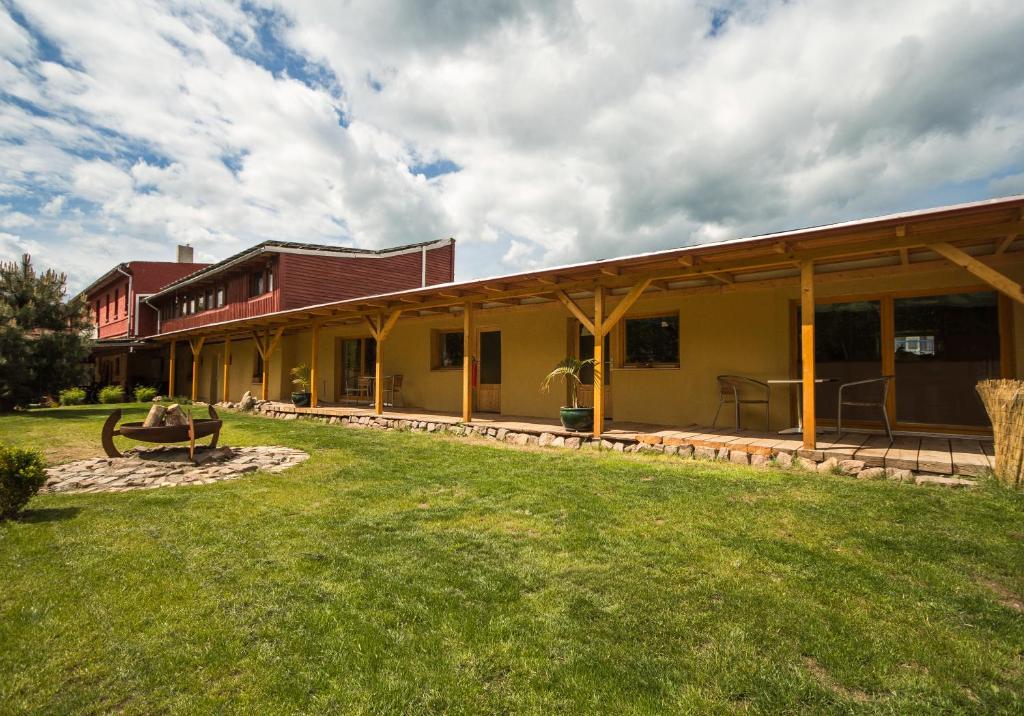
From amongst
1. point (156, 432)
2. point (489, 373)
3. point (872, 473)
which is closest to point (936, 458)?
point (872, 473)

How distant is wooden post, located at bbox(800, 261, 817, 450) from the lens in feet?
17.4

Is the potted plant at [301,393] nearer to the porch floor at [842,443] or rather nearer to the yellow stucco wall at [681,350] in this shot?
the yellow stucco wall at [681,350]

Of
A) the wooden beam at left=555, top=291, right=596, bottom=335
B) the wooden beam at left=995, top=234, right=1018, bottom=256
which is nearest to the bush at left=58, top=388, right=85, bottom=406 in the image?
the wooden beam at left=555, top=291, right=596, bottom=335

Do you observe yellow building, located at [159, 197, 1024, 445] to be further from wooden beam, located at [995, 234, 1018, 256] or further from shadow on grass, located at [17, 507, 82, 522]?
shadow on grass, located at [17, 507, 82, 522]

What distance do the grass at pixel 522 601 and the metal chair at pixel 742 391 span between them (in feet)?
9.22

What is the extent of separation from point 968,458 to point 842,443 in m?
1.16

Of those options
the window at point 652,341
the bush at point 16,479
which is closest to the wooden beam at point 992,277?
the window at point 652,341

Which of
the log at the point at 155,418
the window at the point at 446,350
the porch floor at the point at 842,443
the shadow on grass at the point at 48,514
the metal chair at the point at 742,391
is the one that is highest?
the window at the point at 446,350

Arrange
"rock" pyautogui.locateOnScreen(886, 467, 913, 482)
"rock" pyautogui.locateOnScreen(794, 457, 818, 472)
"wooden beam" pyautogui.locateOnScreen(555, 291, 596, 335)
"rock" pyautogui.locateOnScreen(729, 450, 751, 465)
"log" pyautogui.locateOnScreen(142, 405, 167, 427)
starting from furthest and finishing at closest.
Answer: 1. "wooden beam" pyautogui.locateOnScreen(555, 291, 596, 335)
2. "log" pyautogui.locateOnScreen(142, 405, 167, 427)
3. "rock" pyautogui.locateOnScreen(729, 450, 751, 465)
4. "rock" pyautogui.locateOnScreen(794, 457, 818, 472)
5. "rock" pyautogui.locateOnScreen(886, 467, 913, 482)

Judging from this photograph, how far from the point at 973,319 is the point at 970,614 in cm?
571

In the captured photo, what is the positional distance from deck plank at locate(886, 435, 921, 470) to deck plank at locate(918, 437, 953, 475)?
0.05 meters

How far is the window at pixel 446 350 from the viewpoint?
11742 millimetres

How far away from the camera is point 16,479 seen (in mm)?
3816

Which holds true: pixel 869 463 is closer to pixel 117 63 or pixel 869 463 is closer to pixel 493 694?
pixel 493 694
